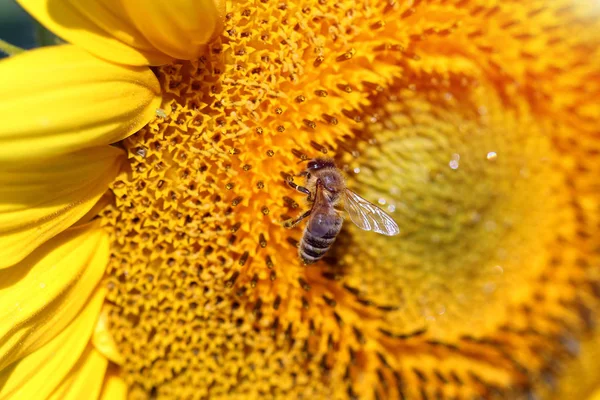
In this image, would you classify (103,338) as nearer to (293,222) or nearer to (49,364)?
(49,364)

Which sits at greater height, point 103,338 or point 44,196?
point 44,196

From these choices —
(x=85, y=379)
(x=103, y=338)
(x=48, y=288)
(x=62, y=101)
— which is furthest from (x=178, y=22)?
(x=85, y=379)

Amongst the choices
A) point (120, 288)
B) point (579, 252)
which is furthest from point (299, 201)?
point (579, 252)

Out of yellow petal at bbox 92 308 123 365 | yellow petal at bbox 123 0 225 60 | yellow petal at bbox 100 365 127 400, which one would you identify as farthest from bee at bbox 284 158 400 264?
yellow petal at bbox 100 365 127 400

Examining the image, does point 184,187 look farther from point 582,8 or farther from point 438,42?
point 582,8

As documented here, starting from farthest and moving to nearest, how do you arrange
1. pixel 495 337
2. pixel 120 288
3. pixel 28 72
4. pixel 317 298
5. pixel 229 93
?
pixel 495 337 < pixel 317 298 < pixel 120 288 < pixel 229 93 < pixel 28 72

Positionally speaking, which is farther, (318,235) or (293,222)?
(293,222)
